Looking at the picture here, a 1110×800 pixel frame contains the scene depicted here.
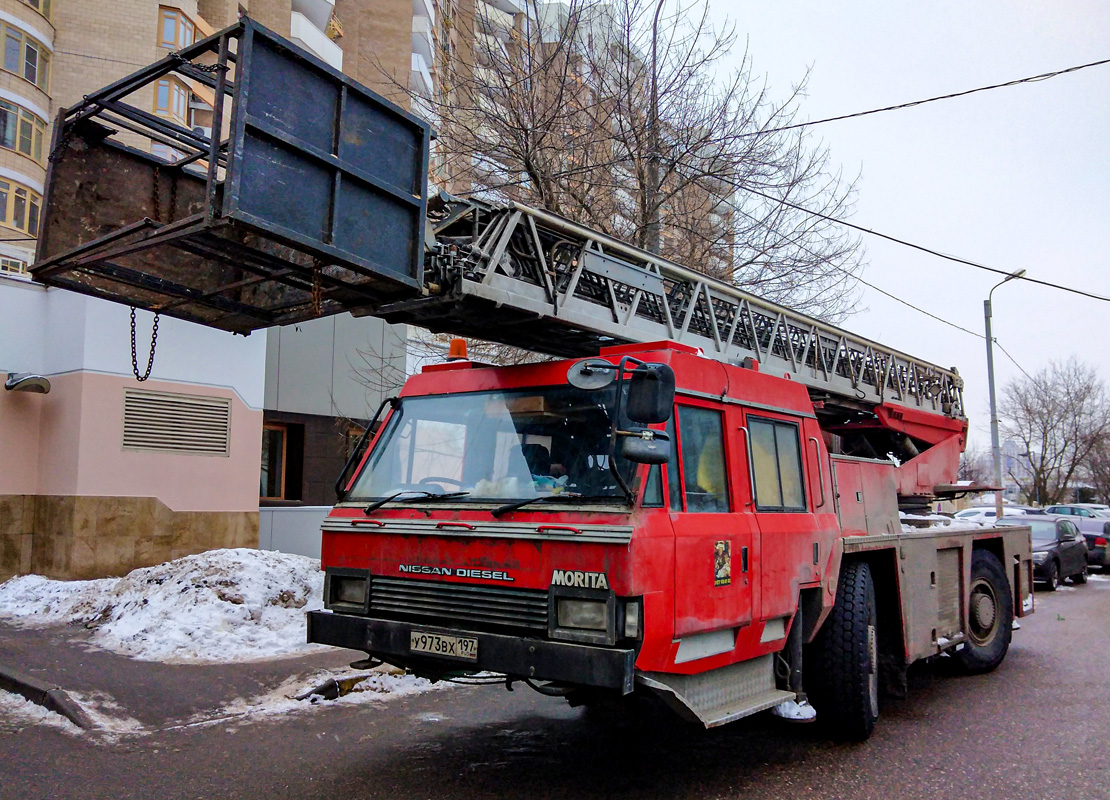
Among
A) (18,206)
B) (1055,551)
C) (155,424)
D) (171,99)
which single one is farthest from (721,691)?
(18,206)

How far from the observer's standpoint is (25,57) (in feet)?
95.0

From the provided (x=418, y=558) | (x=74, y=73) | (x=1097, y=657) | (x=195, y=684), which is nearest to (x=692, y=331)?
(x=418, y=558)

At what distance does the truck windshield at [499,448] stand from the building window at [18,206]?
28.8 meters

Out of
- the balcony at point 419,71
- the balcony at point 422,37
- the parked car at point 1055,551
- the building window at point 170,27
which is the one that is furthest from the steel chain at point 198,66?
the balcony at point 422,37

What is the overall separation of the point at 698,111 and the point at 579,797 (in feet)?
34.5

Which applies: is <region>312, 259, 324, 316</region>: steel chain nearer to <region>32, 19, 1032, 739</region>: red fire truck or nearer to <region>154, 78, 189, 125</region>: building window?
<region>32, 19, 1032, 739</region>: red fire truck

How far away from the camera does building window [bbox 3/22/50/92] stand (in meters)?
28.3

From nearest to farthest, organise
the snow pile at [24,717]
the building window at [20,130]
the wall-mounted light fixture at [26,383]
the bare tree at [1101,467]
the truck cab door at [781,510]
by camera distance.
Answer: the truck cab door at [781,510] < the snow pile at [24,717] < the wall-mounted light fixture at [26,383] < the building window at [20,130] < the bare tree at [1101,467]

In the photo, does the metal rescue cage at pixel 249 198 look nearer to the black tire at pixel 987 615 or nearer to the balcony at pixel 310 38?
the black tire at pixel 987 615

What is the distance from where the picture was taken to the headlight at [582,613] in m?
4.38

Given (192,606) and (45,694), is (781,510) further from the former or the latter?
(192,606)

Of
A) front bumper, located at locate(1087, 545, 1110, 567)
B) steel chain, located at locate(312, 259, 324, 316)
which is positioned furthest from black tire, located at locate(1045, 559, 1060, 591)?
steel chain, located at locate(312, 259, 324, 316)

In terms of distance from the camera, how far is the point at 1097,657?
381 inches

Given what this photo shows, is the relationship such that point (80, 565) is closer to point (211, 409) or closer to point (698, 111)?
point (211, 409)
